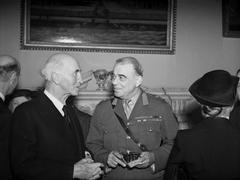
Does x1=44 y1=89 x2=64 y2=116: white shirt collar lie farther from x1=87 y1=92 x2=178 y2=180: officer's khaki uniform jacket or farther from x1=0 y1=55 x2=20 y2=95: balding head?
x1=87 y1=92 x2=178 y2=180: officer's khaki uniform jacket

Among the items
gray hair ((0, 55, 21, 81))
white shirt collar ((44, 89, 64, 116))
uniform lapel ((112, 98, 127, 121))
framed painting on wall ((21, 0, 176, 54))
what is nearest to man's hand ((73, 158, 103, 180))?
white shirt collar ((44, 89, 64, 116))

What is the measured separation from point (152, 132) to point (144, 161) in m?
0.31

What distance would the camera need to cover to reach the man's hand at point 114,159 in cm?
273

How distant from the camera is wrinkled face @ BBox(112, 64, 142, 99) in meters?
3.00

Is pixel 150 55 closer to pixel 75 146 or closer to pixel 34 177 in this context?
pixel 75 146

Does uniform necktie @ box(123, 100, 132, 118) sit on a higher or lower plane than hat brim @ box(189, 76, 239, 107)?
lower

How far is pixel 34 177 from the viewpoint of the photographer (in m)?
2.21

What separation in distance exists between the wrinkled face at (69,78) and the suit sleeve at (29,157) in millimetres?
384

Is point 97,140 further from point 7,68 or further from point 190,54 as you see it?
point 190,54

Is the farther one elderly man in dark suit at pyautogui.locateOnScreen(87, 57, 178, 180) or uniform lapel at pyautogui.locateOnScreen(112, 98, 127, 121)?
uniform lapel at pyautogui.locateOnScreen(112, 98, 127, 121)

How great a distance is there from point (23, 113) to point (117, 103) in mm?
1074

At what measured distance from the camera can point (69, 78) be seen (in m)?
2.57

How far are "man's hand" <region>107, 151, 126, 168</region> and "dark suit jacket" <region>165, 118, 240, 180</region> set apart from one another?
26.8 inches

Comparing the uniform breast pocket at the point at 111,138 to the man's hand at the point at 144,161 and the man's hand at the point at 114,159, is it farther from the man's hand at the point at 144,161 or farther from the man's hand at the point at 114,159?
the man's hand at the point at 144,161
